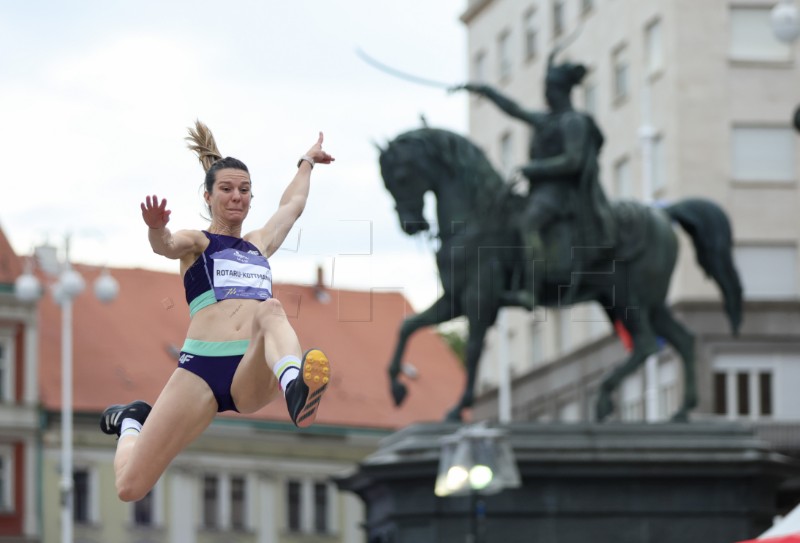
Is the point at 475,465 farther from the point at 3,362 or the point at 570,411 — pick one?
the point at 3,362

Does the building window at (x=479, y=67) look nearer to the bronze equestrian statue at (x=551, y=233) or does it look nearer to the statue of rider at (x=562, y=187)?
the bronze equestrian statue at (x=551, y=233)

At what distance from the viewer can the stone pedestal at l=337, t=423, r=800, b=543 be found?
35.1 meters

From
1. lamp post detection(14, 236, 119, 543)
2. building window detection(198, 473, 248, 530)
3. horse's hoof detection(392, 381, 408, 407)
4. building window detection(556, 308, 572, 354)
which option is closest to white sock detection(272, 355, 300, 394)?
horse's hoof detection(392, 381, 408, 407)

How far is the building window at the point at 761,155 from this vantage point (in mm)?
78250

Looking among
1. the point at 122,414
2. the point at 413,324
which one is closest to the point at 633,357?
the point at 413,324

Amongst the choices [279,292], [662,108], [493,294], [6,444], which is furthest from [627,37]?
[279,292]

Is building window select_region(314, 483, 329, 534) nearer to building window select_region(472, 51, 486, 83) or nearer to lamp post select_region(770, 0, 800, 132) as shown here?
building window select_region(472, 51, 486, 83)

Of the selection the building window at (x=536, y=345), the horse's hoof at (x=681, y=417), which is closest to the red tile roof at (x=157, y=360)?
the building window at (x=536, y=345)

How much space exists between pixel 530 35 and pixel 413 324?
185 ft

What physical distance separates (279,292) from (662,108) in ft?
228

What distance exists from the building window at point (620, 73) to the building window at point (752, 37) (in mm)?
4596

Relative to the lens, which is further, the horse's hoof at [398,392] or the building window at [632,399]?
the building window at [632,399]

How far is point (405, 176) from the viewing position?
112ft

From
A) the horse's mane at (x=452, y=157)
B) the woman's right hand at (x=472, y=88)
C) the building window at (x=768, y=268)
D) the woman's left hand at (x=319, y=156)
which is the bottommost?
the woman's left hand at (x=319, y=156)
